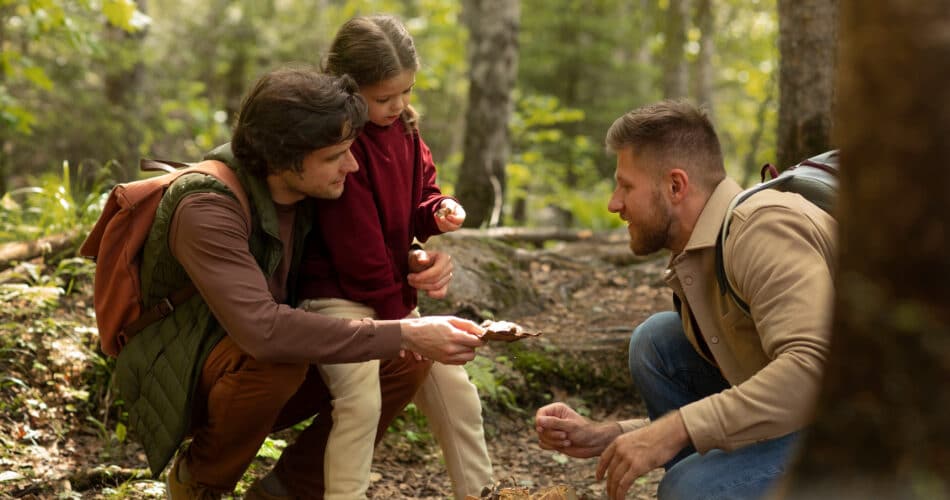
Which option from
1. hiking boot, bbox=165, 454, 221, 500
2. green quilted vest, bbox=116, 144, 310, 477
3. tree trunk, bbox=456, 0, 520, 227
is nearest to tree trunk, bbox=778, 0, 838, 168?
tree trunk, bbox=456, 0, 520, 227

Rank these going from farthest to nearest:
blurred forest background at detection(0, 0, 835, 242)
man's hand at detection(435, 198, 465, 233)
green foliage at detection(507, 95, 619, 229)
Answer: green foliage at detection(507, 95, 619, 229) < blurred forest background at detection(0, 0, 835, 242) < man's hand at detection(435, 198, 465, 233)

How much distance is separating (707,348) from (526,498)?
2.83 feet

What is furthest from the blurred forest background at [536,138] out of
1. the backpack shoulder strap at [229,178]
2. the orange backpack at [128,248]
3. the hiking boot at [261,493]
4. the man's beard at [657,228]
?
the backpack shoulder strap at [229,178]

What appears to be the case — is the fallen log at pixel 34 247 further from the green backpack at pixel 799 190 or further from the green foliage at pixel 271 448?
the green backpack at pixel 799 190

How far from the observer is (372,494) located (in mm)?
4145

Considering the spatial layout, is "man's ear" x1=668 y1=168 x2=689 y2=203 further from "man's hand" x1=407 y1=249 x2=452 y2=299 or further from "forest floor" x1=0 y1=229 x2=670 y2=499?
"forest floor" x1=0 y1=229 x2=670 y2=499

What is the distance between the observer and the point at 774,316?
108 inches

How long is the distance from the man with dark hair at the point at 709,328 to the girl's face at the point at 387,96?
0.86 m

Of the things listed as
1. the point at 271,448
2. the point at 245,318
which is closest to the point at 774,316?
the point at 245,318

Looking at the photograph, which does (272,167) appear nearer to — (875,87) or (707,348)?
(707,348)

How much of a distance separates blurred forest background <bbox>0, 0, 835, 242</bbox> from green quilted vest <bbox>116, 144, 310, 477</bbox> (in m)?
0.92

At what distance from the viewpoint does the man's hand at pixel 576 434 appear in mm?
3139

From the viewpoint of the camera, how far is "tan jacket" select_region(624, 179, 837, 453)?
105 inches

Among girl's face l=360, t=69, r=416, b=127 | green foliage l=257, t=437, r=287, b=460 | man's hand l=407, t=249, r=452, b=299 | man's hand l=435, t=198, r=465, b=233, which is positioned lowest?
green foliage l=257, t=437, r=287, b=460
